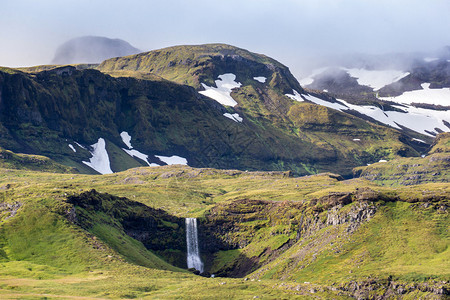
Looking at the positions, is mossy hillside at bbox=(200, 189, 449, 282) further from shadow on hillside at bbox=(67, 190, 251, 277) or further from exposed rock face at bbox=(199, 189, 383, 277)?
shadow on hillside at bbox=(67, 190, 251, 277)

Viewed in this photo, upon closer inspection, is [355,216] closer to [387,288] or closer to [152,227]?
[387,288]

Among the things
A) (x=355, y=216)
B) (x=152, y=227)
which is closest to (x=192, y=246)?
(x=152, y=227)

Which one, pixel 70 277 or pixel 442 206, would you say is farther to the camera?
pixel 442 206

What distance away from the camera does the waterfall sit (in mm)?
171375

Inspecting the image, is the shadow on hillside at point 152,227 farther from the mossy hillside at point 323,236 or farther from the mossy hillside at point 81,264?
the mossy hillside at point 81,264

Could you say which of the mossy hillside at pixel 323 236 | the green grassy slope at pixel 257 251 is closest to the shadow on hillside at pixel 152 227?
the green grassy slope at pixel 257 251

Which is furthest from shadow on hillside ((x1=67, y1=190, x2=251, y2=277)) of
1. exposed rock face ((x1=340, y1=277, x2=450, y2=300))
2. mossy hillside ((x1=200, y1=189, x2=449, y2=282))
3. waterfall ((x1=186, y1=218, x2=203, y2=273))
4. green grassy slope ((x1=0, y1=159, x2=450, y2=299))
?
exposed rock face ((x1=340, y1=277, x2=450, y2=300))

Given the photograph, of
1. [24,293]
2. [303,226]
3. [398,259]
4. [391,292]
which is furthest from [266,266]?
[24,293]

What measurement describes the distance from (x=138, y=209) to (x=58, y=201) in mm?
40152

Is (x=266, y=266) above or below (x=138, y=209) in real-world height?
below

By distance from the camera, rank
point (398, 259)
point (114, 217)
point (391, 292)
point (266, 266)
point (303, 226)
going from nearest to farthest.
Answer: point (391, 292) < point (398, 259) < point (266, 266) < point (303, 226) < point (114, 217)

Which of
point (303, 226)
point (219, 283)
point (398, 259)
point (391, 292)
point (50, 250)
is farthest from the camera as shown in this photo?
point (303, 226)

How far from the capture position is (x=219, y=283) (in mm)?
105000

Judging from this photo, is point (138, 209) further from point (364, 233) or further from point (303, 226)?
point (364, 233)
